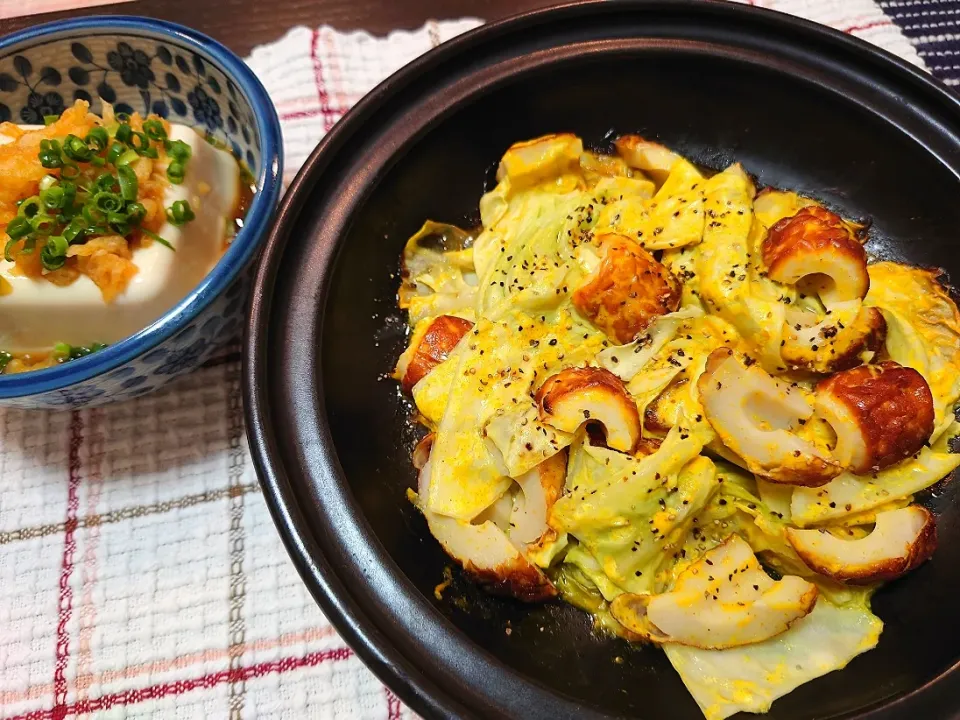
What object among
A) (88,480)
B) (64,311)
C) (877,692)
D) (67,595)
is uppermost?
(64,311)

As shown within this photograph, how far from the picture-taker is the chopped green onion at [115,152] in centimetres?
165

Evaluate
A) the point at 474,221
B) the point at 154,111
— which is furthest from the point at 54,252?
the point at 474,221

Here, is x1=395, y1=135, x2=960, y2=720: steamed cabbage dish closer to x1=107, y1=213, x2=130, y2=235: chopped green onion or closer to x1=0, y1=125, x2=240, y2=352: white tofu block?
x1=0, y1=125, x2=240, y2=352: white tofu block

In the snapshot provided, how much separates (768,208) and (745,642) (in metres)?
1.03

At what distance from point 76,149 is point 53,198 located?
141 mm

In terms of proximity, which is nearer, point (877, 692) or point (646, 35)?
point (877, 692)

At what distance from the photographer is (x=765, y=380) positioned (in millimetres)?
1365

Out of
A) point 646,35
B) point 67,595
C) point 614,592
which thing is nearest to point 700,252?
point 646,35


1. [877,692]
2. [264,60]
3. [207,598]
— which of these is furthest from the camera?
[264,60]

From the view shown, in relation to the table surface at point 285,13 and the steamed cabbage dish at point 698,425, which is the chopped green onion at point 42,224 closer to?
the steamed cabbage dish at point 698,425

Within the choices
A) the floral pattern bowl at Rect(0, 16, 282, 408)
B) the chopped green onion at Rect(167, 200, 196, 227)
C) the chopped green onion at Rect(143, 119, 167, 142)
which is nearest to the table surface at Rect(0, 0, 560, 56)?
the floral pattern bowl at Rect(0, 16, 282, 408)

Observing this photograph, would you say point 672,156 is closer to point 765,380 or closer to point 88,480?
point 765,380

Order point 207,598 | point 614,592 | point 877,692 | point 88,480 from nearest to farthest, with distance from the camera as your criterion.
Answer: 1. point 877,692
2. point 614,592
3. point 207,598
4. point 88,480

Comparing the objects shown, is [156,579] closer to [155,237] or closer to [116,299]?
[116,299]
